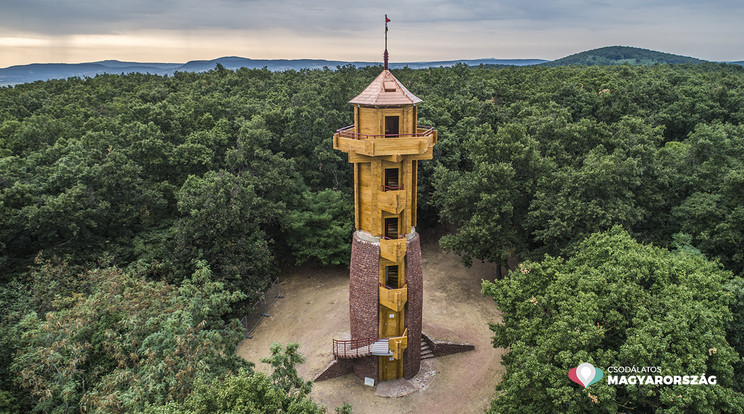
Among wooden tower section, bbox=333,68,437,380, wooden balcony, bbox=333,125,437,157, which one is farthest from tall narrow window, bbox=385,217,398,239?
wooden balcony, bbox=333,125,437,157

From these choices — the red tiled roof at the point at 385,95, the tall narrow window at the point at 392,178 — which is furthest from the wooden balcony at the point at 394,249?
the red tiled roof at the point at 385,95

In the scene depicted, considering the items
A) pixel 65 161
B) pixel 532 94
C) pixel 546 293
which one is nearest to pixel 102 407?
pixel 546 293

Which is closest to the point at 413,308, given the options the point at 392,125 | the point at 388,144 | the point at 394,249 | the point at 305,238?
the point at 394,249

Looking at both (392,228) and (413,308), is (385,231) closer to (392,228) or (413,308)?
(392,228)

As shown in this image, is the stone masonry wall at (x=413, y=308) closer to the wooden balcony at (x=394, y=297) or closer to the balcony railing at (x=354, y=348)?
the wooden balcony at (x=394, y=297)

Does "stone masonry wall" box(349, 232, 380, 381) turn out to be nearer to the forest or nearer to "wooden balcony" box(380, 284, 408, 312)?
"wooden balcony" box(380, 284, 408, 312)

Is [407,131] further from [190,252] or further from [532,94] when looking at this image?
[532,94]
